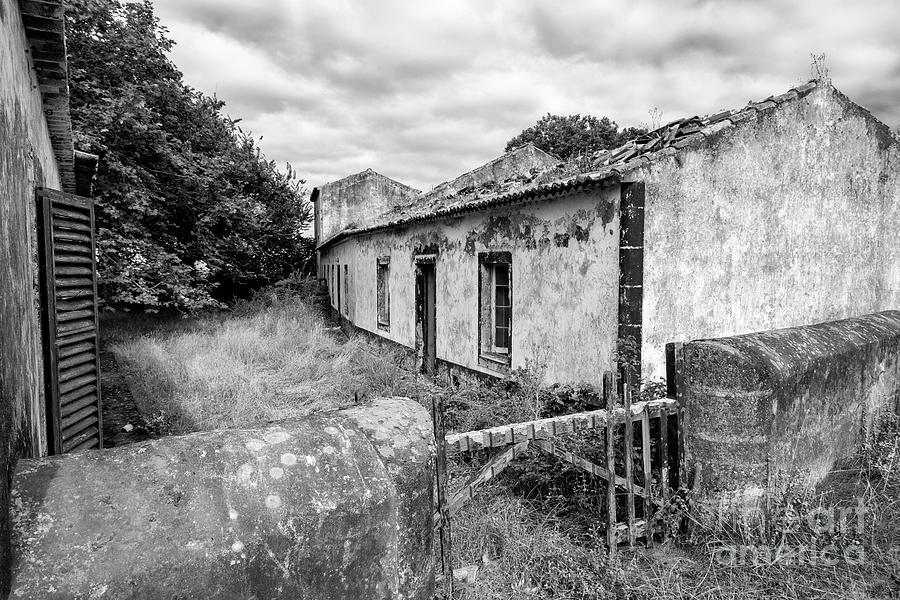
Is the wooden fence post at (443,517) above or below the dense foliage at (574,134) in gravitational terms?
below

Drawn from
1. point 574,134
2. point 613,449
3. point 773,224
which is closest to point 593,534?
point 613,449

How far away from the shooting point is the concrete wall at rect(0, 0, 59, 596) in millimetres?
1934

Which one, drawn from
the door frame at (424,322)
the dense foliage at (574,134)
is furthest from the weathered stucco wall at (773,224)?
the dense foliage at (574,134)

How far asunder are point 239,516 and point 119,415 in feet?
21.3

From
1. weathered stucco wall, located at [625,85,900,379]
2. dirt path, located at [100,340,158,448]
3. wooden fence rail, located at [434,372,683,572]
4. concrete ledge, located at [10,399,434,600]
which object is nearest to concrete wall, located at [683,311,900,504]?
wooden fence rail, located at [434,372,683,572]

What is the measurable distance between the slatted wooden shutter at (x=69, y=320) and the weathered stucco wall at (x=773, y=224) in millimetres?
5134

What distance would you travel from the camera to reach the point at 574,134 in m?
32.1

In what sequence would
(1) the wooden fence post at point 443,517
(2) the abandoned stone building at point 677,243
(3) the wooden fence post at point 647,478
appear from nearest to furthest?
(1) the wooden fence post at point 443,517 → (3) the wooden fence post at point 647,478 → (2) the abandoned stone building at point 677,243

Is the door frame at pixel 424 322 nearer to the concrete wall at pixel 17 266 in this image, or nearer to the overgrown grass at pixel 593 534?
the overgrown grass at pixel 593 534

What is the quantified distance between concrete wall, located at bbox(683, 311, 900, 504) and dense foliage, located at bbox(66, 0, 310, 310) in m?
11.6

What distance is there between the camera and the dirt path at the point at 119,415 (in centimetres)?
597

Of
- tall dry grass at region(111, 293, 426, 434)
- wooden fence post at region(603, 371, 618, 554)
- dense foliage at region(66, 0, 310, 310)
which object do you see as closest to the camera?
wooden fence post at region(603, 371, 618, 554)

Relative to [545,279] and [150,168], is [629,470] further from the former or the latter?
[150,168]

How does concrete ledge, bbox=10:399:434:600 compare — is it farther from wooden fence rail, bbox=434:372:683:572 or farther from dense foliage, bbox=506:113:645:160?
dense foliage, bbox=506:113:645:160
